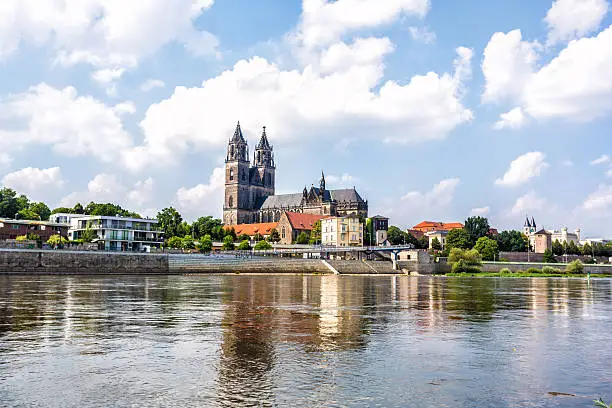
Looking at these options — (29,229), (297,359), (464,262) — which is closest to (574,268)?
(464,262)

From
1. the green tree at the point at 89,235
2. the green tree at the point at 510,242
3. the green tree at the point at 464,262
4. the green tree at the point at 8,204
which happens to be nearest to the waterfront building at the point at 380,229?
the green tree at the point at 510,242

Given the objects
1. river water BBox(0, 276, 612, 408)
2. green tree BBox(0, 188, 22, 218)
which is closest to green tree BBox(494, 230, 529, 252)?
green tree BBox(0, 188, 22, 218)

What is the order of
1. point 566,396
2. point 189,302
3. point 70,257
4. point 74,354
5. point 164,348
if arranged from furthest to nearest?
point 70,257 < point 189,302 < point 164,348 < point 74,354 < point 566,396

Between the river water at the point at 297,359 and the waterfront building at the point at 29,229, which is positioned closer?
the river water at the point at 297,359

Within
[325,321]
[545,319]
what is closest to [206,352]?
[325,321]

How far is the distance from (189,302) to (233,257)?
251 feet

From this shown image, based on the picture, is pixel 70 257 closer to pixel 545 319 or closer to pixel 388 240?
pixel 545 319

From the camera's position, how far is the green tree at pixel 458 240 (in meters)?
162

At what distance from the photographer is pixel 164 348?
17922mm

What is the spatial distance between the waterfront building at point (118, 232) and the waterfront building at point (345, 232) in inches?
2089

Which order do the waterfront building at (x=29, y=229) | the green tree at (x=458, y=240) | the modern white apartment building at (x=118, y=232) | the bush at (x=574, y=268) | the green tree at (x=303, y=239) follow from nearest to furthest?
the bush at (x=574, y=268) < the modern white apartment building at (x=118, y=232) < the waterfront building at (x=29, y=229) < the green tree at (x=458, y=240) < the green tree at (x=303, y=239)

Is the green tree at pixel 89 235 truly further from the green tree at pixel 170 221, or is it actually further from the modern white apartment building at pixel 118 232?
the green tree at pixel 170 221

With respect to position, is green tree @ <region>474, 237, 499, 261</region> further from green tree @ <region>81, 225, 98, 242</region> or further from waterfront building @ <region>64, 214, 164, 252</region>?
green tree @ <region>81, 225, 98, 242</region>

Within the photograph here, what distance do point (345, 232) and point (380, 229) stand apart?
18.7 m
